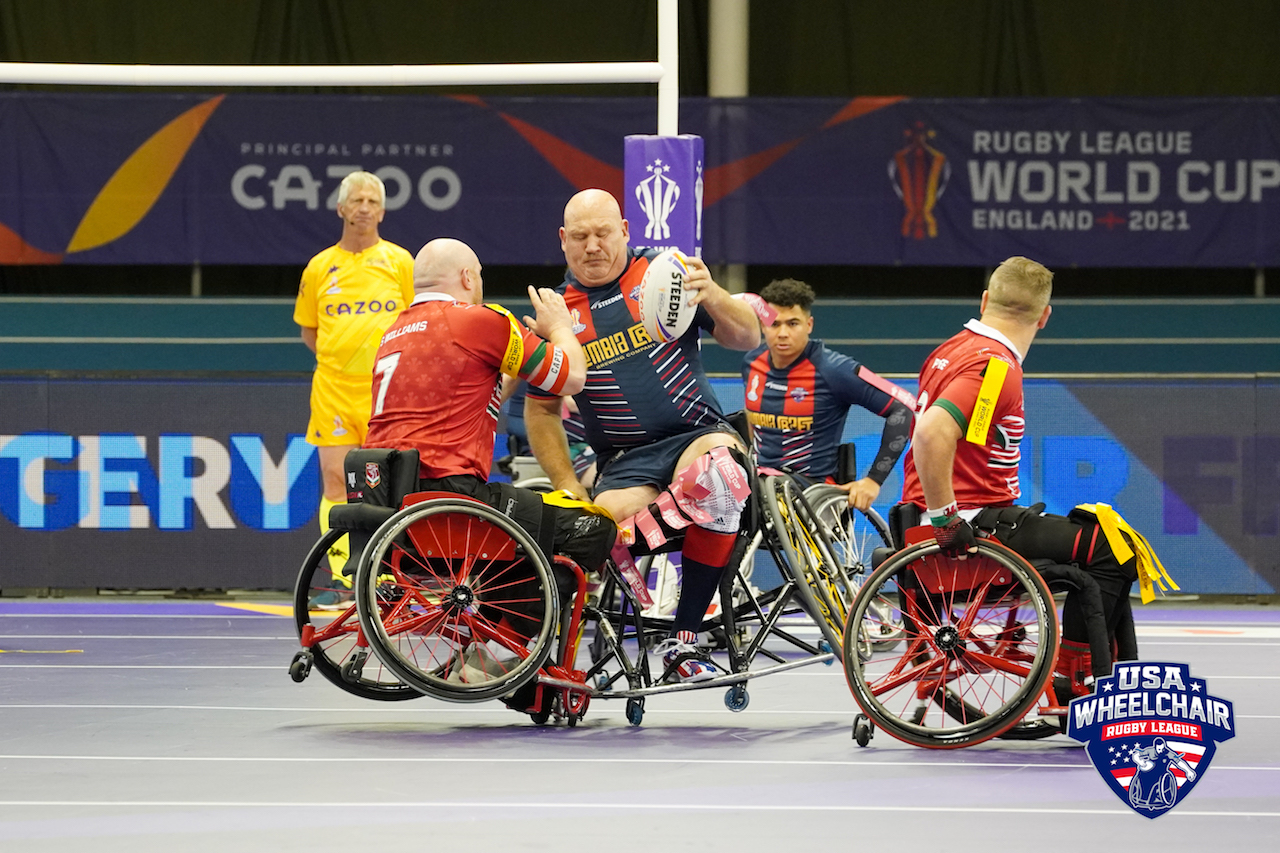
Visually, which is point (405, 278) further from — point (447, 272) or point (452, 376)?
point (452, 376)

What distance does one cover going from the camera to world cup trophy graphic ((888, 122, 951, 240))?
50.6ft

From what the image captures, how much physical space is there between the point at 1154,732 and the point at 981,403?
121cm

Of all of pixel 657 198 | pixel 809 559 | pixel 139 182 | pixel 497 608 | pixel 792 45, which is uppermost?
pixel 792 45

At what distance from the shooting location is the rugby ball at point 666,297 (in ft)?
17.9

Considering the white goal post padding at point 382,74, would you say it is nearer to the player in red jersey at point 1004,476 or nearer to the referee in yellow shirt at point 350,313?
the referee in yellow shirt at point 350,313

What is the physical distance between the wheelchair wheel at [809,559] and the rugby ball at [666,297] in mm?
603

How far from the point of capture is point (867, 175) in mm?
15445

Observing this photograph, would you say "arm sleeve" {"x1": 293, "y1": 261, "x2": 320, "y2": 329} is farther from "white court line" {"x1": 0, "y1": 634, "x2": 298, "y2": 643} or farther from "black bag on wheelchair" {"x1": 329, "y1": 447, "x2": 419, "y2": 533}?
"black bag on wheelchair" {"x1": 329, "y1": 447, "x2": 419, "y2": 533}

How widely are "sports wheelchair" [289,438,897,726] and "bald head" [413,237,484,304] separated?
65 centimetres

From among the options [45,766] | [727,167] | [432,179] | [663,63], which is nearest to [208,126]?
[432,179]

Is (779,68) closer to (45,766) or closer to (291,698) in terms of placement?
(291,698)

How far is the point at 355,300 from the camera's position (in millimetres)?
8578

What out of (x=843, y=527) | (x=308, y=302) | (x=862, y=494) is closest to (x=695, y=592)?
(x=862, y=494)

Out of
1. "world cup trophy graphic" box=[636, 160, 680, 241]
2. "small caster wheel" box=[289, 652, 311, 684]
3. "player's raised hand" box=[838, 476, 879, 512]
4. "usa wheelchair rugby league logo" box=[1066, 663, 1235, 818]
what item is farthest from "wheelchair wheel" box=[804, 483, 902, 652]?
"usa wheelchair rugby league logo" box=[1066, 663, 1235, 818]
